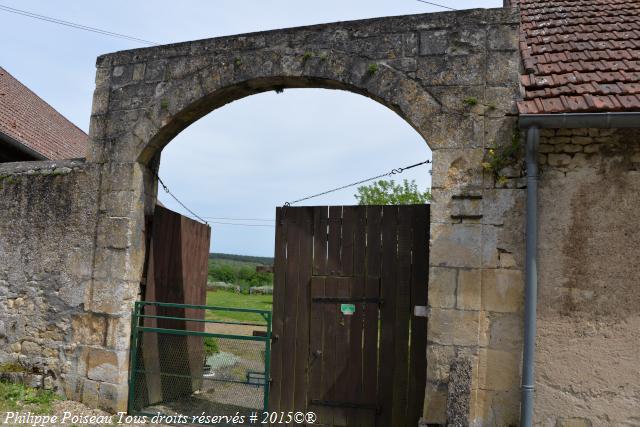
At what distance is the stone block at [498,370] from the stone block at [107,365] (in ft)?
10.7

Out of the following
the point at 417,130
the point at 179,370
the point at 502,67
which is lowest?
the point at 179,370

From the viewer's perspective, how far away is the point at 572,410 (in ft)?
12.9

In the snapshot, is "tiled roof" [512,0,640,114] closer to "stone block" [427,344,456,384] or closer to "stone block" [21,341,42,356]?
"stone block" [427,344,456,384]

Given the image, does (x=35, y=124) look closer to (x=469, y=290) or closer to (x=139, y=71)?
(x=139, y=71)

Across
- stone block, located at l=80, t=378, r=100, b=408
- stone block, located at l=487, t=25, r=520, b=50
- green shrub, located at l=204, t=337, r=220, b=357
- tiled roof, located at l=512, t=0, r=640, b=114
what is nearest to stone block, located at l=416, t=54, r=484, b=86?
stone block, located at l=487, t=25, r=520, b=50

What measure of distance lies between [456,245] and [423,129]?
99cm

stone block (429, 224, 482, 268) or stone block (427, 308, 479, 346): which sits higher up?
stone block (429, 224, 482, 268)

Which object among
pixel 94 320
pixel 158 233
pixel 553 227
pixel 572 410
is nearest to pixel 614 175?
pixel 553 227

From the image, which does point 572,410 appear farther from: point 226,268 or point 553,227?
point 226,268

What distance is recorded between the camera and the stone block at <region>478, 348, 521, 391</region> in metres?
4.07

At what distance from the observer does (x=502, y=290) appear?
13.7 feet

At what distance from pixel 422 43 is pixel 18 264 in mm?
4527

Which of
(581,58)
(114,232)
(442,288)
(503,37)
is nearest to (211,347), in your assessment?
(114,232)

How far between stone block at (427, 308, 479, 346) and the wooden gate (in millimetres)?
292
